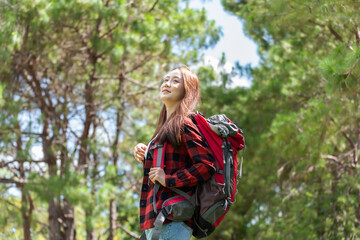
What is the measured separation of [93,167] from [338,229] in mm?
4848

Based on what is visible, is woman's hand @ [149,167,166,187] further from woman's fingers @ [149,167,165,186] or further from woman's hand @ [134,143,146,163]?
woman's hand @ [134,143,146,163]

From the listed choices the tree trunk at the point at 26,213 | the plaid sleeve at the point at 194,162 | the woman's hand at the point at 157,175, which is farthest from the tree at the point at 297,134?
the tree trunk at the point at 26,213

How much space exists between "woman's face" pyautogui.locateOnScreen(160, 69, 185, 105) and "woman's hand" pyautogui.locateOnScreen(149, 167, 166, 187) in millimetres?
399

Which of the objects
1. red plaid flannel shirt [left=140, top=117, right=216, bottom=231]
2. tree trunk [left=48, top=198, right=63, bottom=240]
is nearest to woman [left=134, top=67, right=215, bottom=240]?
red plaid flannel shirt [left=140, top=117, right=216, bottom=231]

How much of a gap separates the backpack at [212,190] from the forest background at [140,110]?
4950 mm

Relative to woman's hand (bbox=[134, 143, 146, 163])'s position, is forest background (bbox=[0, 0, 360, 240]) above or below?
above

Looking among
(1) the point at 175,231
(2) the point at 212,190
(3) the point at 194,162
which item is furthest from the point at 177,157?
(1) the point at 175,231

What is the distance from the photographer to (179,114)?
7.98 ft

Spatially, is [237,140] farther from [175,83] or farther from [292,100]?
[292,100]

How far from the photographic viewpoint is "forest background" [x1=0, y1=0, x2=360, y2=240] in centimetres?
798

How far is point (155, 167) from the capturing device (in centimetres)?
233

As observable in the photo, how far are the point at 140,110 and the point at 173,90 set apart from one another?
8540mm

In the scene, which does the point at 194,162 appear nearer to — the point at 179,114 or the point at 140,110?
the point at 179,114

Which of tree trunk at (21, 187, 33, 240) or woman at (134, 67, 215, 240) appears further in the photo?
tree trunk at (21, 187, 33, 240)
